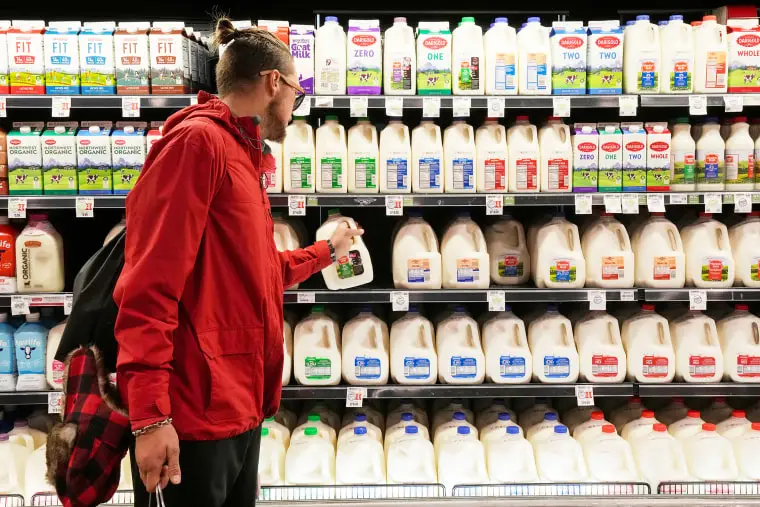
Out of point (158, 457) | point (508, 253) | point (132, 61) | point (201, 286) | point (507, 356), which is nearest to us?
point (158, 457)

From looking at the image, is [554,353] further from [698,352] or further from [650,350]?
[698,352]

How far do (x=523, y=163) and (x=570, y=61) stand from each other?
0.51 metres

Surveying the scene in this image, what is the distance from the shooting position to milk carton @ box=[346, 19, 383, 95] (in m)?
3.03

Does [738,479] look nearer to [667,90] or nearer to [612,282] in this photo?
[612,282]

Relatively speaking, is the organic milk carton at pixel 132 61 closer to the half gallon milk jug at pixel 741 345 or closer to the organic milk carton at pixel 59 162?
the organic milk carton at pixel 59 162

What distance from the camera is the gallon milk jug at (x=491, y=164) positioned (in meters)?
3.07

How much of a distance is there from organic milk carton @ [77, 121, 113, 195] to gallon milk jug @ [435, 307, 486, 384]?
5.47 ft

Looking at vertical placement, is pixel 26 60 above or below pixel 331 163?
above

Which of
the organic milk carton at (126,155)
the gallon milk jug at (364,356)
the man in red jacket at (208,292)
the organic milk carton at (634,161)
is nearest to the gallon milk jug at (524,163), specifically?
the organic milk carton at (634,161)

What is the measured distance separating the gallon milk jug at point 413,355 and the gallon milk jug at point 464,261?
24cm

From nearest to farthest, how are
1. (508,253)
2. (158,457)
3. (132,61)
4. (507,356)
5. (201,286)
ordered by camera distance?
(158,457), (201,286), (132,61), (507,356), (508,253)

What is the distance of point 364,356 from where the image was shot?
3084 mm

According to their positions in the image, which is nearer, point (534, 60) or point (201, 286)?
point (201, 286)

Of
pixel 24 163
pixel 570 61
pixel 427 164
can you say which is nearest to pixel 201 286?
pixel 427 164
